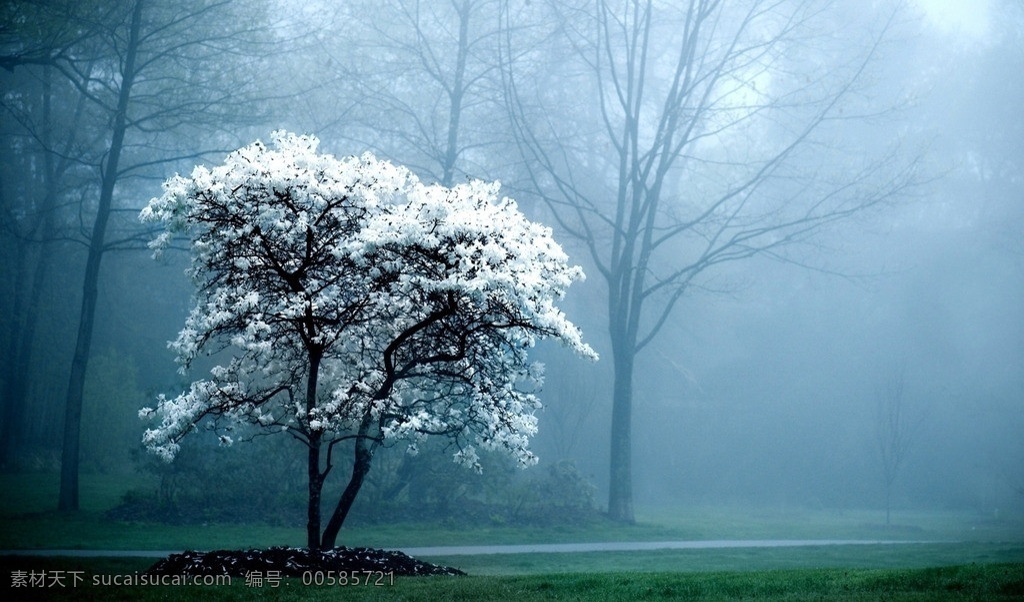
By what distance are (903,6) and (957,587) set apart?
21.4 m

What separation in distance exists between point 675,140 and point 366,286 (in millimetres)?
37922

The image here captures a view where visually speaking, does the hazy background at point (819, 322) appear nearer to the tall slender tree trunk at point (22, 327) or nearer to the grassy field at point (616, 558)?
the tall slender tree trunk at point (22, 327)

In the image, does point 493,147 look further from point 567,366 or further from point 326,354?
point 326,354

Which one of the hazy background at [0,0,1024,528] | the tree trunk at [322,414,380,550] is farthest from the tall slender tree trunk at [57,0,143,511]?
the hazy background at [0,0,1024,528]

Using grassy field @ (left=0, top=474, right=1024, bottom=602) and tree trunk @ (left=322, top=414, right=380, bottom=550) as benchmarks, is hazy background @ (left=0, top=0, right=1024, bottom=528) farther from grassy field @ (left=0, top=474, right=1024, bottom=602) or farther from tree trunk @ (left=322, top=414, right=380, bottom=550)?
tree trunk @ (left=322, top=414, right=380, bottom=550)

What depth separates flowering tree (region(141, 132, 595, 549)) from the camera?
10.8m

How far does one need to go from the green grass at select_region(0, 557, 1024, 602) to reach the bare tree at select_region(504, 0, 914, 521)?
42.6 feet

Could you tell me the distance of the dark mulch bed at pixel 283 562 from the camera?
1080cm

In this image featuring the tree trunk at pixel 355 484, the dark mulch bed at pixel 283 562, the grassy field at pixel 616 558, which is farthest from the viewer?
the tree trunk at pixel 355 484

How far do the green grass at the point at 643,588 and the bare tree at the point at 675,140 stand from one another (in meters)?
13.0

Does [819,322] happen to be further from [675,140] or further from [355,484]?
[355,484]

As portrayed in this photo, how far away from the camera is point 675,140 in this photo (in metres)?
47.7

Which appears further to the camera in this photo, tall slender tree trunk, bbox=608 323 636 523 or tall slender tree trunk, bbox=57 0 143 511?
tall slender tree trunk, bbox=608 323 636 523

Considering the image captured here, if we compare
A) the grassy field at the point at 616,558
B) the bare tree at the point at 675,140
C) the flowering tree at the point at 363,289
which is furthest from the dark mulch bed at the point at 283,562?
the bare tree at the point at 675,140
